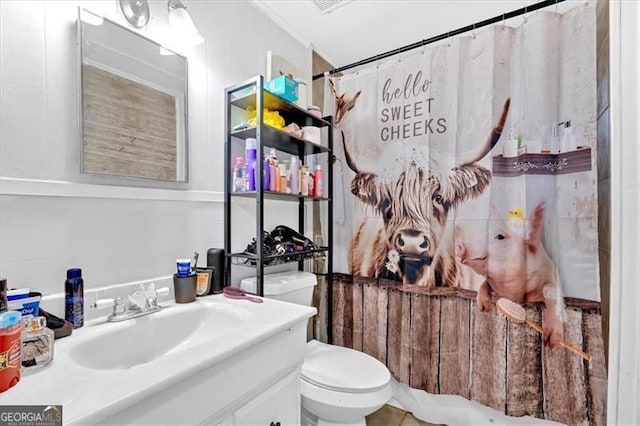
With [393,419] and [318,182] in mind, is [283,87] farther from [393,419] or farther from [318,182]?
[393,419]

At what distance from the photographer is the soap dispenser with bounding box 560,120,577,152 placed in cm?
124

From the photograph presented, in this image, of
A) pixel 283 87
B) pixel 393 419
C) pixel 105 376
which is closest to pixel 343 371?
pixel 393 419

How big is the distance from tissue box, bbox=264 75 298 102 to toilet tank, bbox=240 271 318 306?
91 cm

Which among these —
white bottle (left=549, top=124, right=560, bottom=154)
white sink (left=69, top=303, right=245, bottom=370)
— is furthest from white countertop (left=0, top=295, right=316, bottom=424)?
white bottle (left=549, top=124, right=560, bottom=154)

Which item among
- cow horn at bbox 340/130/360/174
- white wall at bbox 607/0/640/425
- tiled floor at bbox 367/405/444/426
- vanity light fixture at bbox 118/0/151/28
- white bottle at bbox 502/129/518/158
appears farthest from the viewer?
cow horn at bbox 340/130/360/174

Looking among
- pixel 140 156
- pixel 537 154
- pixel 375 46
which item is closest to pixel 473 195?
pixel 537 154

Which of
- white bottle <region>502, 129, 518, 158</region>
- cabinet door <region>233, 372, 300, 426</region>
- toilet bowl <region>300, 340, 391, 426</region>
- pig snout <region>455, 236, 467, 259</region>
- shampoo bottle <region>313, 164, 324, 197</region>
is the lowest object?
toilet bowl <region>300, 340, 391, 426</region>

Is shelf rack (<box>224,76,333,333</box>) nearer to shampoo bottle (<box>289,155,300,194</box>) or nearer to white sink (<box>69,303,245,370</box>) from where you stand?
shampoo bottle (<box>289,155,300,194</box>)

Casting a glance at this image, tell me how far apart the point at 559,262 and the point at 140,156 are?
5.84ft

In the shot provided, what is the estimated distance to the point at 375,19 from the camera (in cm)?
162

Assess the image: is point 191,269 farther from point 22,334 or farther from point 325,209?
point 325,209

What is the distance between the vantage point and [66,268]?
882 millimetres

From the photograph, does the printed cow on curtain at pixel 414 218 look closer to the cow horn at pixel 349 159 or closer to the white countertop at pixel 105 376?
the cow horn at pixel 349 159

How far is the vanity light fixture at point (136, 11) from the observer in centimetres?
102
